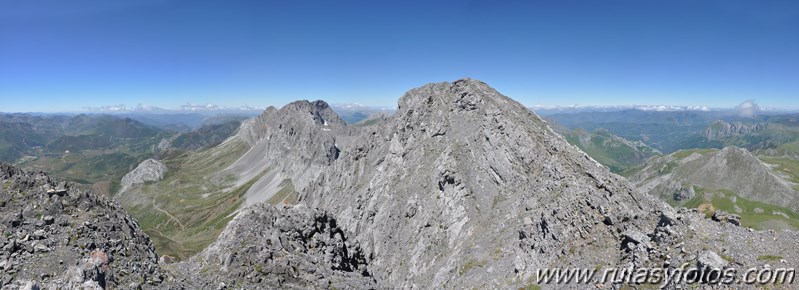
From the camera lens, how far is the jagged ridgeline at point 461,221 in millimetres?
36281

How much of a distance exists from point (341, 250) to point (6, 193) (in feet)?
101

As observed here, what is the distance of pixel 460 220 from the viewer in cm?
8175

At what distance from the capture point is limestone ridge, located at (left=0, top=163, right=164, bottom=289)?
23.2m

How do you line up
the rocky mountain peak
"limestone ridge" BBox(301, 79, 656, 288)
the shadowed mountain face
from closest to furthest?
1. the shadowed mountain face
2. "limestone ridge" BBox(301, 79, 656, 288)
3. the rocky mountain peak

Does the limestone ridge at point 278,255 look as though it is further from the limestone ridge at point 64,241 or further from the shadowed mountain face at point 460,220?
the limestone ridge at point 64,241

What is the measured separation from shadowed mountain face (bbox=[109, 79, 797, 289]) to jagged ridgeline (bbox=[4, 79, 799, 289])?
21 centimetres

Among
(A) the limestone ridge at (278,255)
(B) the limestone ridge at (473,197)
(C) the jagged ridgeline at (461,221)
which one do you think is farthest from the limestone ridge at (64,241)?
(B) the limestone ridge at (473,197)

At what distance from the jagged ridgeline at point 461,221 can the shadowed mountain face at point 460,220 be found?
21cm

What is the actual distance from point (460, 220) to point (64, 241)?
6686 cm

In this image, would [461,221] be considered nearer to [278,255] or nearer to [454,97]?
[454,97]

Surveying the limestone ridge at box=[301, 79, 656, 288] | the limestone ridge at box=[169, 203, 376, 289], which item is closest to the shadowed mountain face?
the limestone ridge at box=[169, 203, 376, 289]

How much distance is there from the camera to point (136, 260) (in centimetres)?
2803

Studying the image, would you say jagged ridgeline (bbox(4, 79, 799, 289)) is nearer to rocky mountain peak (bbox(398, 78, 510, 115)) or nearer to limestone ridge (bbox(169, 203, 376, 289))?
limestone ridge (bbox(169, 203, 376, 289))

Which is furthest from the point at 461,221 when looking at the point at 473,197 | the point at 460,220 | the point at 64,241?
the point at 64,241
